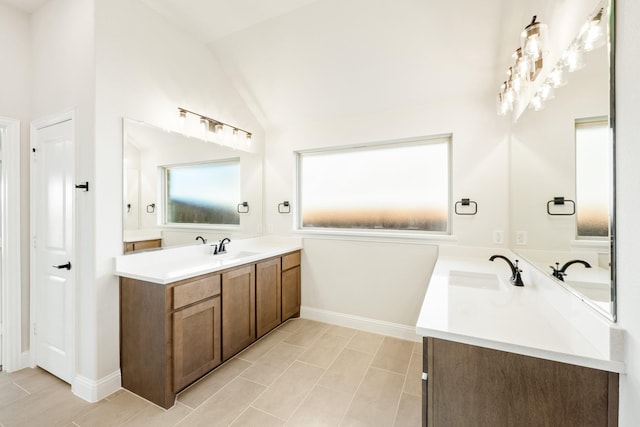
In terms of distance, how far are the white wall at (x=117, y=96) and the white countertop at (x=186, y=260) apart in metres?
0.14

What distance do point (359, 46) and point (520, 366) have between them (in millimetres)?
2566

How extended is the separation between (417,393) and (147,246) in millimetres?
2445

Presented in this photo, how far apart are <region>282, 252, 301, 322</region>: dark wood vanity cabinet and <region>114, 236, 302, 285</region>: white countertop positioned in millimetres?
130

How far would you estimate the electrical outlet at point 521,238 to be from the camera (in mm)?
1902

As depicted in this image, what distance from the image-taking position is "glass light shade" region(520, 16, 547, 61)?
1.35 m

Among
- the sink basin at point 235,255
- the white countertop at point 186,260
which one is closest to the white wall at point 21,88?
the white countertop at point 186,260

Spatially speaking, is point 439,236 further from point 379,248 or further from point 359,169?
point 359,169

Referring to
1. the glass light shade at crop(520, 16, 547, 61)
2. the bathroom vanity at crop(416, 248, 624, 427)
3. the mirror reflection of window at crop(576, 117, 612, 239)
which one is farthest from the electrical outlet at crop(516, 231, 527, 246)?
the glass light shade at crop(520, 16, 547, 61)

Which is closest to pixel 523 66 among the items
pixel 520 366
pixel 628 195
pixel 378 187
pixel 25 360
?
pixel 628 195

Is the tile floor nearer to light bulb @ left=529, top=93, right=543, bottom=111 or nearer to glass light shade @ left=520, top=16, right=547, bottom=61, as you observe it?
light bulb @ left=529, top=93, right=543, bottom=111

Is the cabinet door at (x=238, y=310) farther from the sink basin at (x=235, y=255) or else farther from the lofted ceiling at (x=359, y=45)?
the lofted ceiling at (x=359, y=45)

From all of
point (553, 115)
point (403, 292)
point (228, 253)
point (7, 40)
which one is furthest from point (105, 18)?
point (403, 292)

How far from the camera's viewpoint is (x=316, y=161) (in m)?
3.41

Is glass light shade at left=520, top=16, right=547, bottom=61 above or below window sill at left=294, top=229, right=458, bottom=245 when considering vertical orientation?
above
